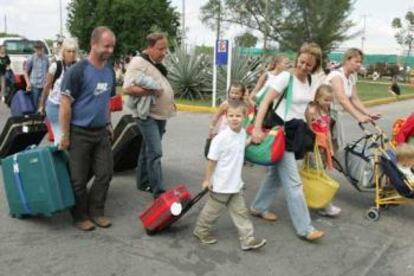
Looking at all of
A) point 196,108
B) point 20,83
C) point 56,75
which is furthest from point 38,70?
point 196,108

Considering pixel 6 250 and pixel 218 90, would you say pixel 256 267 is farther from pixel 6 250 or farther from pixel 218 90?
pixel 218 90

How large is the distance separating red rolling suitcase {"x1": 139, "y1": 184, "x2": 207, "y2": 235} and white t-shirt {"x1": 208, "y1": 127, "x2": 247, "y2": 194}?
0.78 feet

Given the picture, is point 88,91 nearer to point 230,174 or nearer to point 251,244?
point 230,174

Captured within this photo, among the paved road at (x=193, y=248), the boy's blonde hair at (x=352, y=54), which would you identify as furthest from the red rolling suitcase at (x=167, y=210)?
the boy's blonde hair at (x=352, y=54)

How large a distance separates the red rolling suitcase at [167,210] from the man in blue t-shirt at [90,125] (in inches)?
18.3

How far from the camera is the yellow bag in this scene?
17.7 ft

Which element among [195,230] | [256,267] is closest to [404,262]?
[256,267]

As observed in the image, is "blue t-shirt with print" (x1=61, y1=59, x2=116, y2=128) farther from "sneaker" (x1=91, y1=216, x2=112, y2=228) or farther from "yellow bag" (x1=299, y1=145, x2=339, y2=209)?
"yellow bag" (x1=299, y1=145, x2=339, y2=209)

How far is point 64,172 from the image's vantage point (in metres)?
4.96

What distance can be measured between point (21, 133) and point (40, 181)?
197cm

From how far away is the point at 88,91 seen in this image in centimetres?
478

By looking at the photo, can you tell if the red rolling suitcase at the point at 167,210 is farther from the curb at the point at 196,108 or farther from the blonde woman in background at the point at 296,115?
the curb at the point at 196,108

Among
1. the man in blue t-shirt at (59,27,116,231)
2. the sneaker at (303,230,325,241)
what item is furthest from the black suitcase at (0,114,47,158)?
the sneaker at (303,230,325,241)

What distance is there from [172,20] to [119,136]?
3212cm
